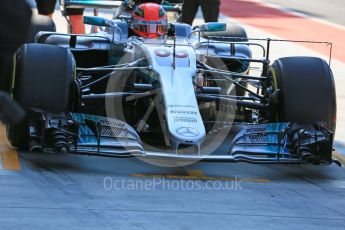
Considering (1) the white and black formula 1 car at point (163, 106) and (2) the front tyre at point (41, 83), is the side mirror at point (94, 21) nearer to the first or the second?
(1) the white and black formula 1 car at point (163, 106)

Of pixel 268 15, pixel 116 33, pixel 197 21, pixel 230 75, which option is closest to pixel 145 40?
pixel 116 33

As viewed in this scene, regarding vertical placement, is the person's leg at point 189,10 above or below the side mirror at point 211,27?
below

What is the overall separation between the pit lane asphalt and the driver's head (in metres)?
1.61

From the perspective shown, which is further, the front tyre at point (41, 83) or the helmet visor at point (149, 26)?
the helmet visor at point (149, 26)

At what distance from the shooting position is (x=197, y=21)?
17.4 m

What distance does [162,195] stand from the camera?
18.9 feet

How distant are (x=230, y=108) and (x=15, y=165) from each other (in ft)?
6.32

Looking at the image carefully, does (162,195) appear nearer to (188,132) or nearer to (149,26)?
(188,132)

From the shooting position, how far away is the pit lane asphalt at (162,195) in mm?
5117

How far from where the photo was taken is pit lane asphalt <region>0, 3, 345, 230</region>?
5117mm

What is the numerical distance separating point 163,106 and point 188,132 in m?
0.44

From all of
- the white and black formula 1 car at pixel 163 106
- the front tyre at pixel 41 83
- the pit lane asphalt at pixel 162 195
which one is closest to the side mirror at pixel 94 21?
the white and black formula 1 car at pixel 163 106

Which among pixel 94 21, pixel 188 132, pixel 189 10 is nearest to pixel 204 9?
pixel 189 10

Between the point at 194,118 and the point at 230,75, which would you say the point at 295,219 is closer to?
the point at 194,118
